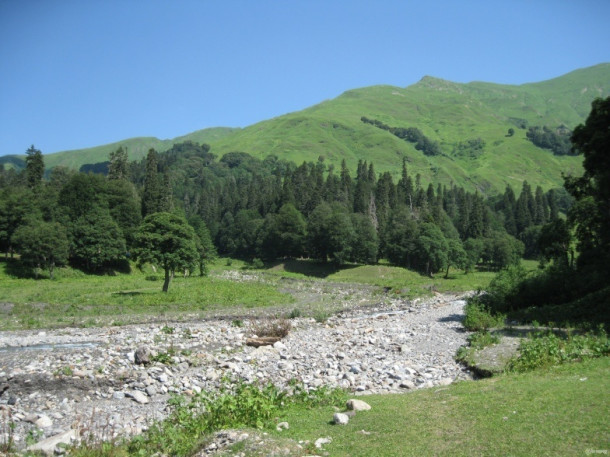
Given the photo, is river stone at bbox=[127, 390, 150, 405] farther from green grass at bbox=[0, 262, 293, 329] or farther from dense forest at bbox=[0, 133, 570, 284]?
dense forest at bbox=[0, 133, 570, 284]

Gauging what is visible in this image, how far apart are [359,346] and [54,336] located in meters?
19.9

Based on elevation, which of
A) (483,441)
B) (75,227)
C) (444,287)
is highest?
(75,227)

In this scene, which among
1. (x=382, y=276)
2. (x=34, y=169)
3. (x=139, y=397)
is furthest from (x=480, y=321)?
(x=34, y=169)

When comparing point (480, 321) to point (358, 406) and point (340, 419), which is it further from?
point (340, 419)

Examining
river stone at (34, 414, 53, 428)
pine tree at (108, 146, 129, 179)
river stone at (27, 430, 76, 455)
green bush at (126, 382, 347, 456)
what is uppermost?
pine tree at (108, 146, 129, 179)

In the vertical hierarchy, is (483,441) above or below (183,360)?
above

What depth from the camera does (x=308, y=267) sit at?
104 metres

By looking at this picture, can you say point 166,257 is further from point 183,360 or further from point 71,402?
point 71,402

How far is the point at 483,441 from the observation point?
943cm

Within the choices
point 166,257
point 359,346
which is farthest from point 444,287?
point 359,346

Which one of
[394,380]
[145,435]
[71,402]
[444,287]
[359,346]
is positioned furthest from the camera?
[444,287]

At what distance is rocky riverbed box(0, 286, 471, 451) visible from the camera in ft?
50.2

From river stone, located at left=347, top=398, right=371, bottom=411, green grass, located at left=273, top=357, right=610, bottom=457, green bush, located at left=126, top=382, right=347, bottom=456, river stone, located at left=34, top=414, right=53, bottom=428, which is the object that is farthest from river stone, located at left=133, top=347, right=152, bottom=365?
river stone, located at left=347, top=398, right=371, bottom=411

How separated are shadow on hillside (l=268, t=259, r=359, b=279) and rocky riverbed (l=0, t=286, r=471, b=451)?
66167 mm
